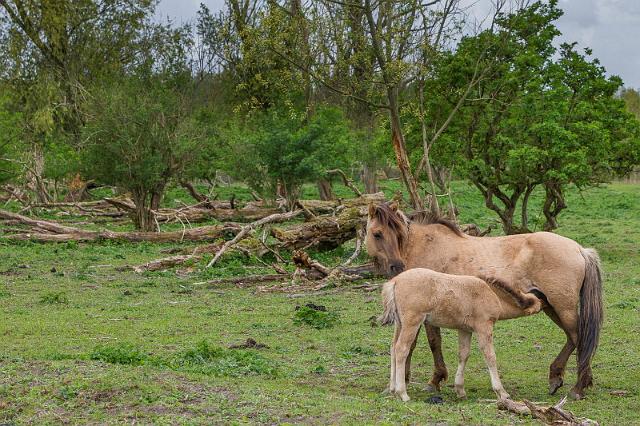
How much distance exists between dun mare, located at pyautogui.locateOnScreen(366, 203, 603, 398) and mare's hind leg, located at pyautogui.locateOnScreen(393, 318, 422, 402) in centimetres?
84

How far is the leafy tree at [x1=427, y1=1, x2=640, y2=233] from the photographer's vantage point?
2152 cm

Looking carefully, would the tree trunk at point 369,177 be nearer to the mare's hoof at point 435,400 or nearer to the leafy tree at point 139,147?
the leafy tree at point 139,147

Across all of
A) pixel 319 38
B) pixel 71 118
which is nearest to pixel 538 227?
pixel 319 38

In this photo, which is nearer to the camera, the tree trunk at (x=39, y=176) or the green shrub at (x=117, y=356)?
the green shrub at (x=117, y=356)

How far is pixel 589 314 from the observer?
9258 millimetres

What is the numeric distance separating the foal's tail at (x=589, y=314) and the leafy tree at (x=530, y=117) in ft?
38.7

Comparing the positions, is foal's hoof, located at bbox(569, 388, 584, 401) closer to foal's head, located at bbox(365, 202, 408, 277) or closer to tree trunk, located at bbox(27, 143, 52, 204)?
foal's head, located at bbox(365, 202, 408, 277)

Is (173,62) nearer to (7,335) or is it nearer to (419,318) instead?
(7,335)

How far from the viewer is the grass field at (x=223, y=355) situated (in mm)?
7246

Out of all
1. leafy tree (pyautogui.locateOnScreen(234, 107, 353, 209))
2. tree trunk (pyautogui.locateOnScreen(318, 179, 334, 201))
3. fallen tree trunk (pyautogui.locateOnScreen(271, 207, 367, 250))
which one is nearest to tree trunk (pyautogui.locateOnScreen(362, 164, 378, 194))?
tree trunk (pyautogui.locateOnScreen(318, 179, 334, 201))

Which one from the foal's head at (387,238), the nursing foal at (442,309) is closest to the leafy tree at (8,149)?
the foal's head at (387,238)

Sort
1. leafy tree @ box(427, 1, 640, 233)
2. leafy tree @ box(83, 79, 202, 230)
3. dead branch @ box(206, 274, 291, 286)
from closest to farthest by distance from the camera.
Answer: dead branch @ box(206, 274, 291, 286), leafy tree @ box(427, 1, 640, 233), leafy tree @ box(83, 79, 202, 230)

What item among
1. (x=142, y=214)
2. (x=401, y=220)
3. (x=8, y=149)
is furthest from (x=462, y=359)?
(x=8, y=149)

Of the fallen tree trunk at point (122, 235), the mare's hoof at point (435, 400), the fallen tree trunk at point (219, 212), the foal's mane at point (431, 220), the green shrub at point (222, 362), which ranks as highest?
the foal's mane at point (431, 220)
